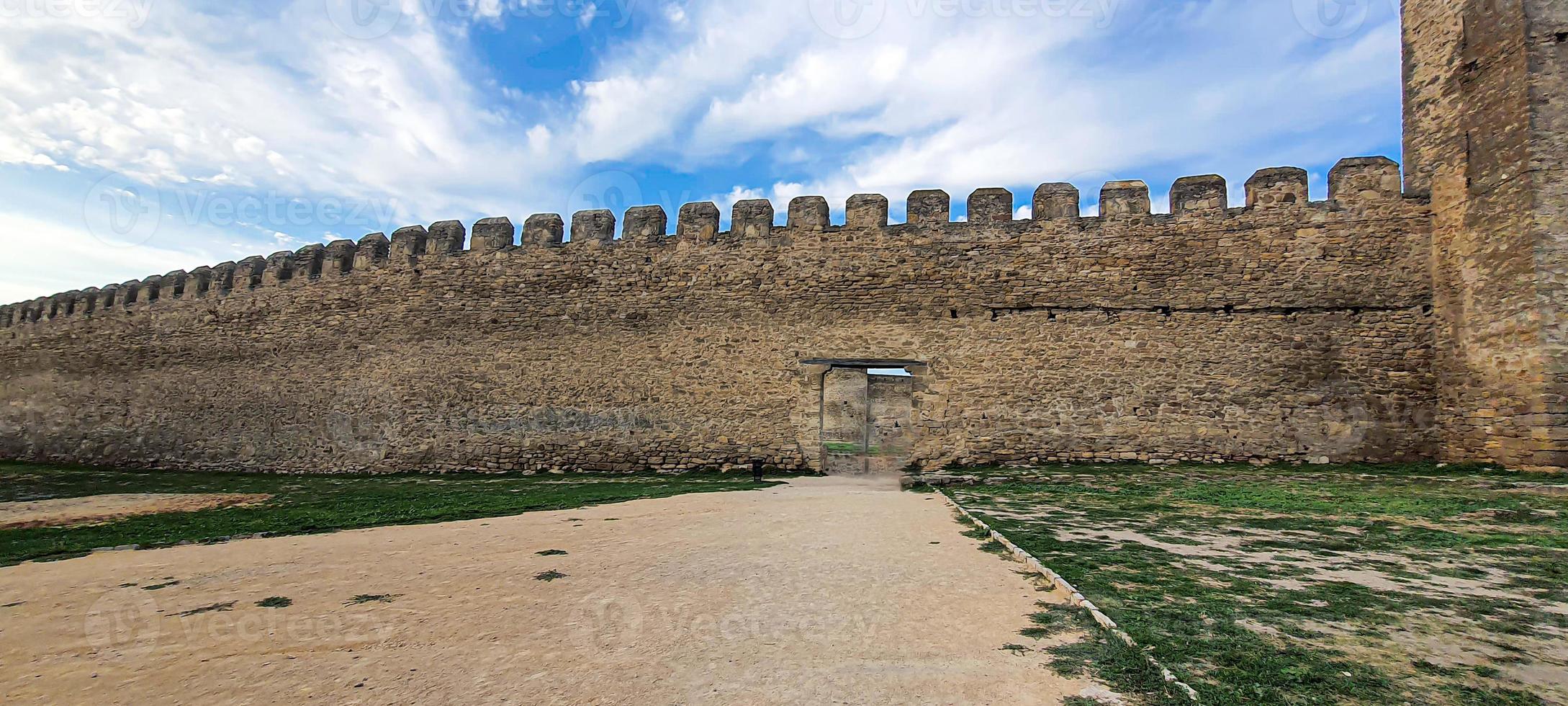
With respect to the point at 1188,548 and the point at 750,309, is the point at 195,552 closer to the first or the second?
the point at 1188,548

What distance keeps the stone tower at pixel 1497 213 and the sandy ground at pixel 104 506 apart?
16.1m

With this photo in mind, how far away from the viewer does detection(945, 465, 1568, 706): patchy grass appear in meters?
2.38

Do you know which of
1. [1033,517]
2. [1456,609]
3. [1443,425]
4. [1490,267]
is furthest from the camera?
[1443,425]

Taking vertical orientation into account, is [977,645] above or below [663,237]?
below

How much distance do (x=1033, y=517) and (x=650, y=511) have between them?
3737 millimetres

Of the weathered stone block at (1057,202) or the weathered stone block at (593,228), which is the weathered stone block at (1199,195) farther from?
the weathered stone block at (593,228)

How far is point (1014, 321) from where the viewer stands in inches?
442

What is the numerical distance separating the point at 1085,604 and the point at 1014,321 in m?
8.46

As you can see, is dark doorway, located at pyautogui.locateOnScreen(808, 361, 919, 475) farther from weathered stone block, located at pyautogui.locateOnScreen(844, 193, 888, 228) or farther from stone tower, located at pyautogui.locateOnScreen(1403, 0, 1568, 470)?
stone tower, located at pyautogui.locateOnScreen(1403, 0, 1568, 470)

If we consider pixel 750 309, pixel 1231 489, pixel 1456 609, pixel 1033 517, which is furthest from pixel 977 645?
pixel 750 309

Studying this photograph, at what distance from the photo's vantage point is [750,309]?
12.3m

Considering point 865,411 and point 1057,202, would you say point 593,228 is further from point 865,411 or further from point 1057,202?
point 865,411

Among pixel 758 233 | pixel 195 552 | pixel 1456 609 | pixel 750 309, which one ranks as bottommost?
pixel 195 552

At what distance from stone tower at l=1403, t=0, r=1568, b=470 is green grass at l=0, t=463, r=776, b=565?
936 cm
